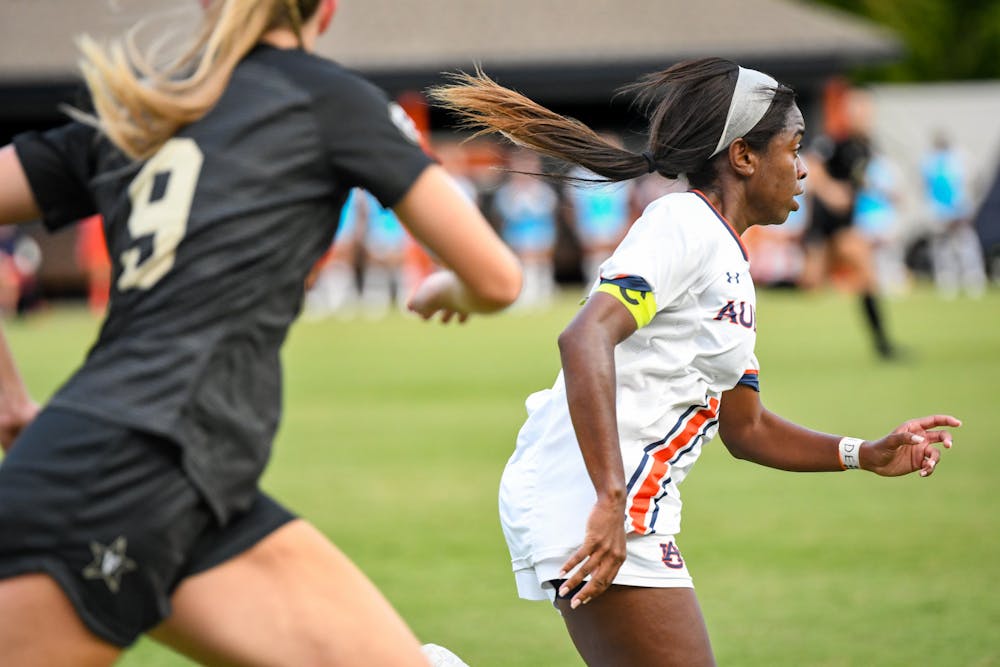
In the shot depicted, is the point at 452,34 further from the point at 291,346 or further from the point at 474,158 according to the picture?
the point at 291,346

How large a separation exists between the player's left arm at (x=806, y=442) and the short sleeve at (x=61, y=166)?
1839 mm

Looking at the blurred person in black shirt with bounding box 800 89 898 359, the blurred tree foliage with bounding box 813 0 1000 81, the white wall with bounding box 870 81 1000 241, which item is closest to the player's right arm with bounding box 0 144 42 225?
the blurred person in black shirt with bounding box 800 89 898 359

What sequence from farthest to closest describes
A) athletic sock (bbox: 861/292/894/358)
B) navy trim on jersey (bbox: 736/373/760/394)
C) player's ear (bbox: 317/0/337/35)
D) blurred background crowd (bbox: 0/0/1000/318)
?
1. blurred background crowd (bbox: 0/0/1000/318)
2. athletic sock (bbox: 861/292/894/358)
3. navy trim on jersey (bbox: 736/373/760/394)
4. player's ear (bbox: 317/0/337/35)

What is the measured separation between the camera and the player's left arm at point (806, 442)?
13.5ft

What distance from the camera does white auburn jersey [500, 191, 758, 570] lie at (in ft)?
11.9

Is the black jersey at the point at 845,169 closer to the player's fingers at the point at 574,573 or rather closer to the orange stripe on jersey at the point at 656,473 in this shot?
the orange stripe on jersey at the point at 656,473

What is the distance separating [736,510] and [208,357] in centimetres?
656

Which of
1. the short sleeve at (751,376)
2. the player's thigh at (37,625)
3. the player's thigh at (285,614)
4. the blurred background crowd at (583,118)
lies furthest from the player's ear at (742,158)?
the blurred background crowd at (583,118)

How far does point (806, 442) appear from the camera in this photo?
13.8 feet

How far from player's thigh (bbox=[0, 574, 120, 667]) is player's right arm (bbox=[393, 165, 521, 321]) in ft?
2.93

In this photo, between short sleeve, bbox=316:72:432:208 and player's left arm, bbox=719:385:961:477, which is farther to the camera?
player's left arm, bbox=719:385:961:477

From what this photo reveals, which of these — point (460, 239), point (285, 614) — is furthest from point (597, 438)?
point (285, 614)

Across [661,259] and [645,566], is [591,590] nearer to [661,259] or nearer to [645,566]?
[645,566]

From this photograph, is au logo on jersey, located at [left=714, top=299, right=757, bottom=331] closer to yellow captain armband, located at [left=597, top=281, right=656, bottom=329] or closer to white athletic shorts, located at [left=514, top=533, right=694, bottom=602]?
yellow captain armband, located at [left=597, top=281, right=656, bottom=329]
